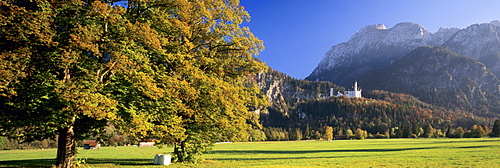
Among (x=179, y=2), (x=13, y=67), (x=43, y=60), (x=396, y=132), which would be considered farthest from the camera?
(x=396, y=132)

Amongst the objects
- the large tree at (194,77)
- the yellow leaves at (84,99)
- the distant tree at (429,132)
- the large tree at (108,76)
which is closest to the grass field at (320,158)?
the large tree at (194,77)

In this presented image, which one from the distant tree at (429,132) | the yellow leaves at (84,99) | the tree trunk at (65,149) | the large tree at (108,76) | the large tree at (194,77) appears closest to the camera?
the yellow leaves at (84,99)

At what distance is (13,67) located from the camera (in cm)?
1828

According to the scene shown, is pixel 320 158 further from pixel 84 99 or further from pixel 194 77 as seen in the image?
pixel 84 99

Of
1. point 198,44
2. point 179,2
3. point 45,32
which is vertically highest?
point 179,2

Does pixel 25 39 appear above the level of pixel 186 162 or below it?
above

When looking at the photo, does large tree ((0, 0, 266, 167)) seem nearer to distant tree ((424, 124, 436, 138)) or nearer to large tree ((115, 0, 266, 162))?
large tree ((115, 0, 266, 162))

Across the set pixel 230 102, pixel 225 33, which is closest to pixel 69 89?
pixel 230 102

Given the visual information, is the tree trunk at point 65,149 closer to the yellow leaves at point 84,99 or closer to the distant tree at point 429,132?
the yellow leaves at point 84,99

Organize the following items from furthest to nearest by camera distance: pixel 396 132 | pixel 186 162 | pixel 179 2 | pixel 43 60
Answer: pixel 396 132 → pixel 186 162 → pixel 179 2 → pixel 43 60

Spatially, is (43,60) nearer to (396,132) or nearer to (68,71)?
(68,71)

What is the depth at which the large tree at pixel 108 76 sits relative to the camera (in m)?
18.8

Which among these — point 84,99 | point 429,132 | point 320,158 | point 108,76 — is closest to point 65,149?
point 108,76

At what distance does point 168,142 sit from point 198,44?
9.45 metres
